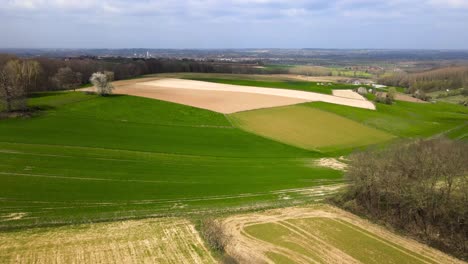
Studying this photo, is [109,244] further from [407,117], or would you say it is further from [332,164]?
[407,117]

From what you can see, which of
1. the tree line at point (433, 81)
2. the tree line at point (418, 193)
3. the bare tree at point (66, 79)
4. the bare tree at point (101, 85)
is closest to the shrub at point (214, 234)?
the tree line at point (418, 193)

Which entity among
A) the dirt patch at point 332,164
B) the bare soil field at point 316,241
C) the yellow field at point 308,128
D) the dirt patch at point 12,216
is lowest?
the bare soil field at point 316,241

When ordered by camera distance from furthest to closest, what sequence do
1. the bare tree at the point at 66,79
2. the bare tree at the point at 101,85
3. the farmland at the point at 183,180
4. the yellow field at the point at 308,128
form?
the bare tree at the point at 66,79, the bare tree at the point at 101,85, the yellow field at the point at 308,128, the farmland at the point at 183,180

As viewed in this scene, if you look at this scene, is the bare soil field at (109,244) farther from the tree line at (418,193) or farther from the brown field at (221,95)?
the brown field at (221,95)

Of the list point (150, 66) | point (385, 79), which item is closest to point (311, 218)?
point (150, 66)

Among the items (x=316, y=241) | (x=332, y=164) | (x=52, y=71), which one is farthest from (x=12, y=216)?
(x=52, y=71)

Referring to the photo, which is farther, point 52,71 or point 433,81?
point 433,81

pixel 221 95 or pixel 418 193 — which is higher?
pixel 221 95
